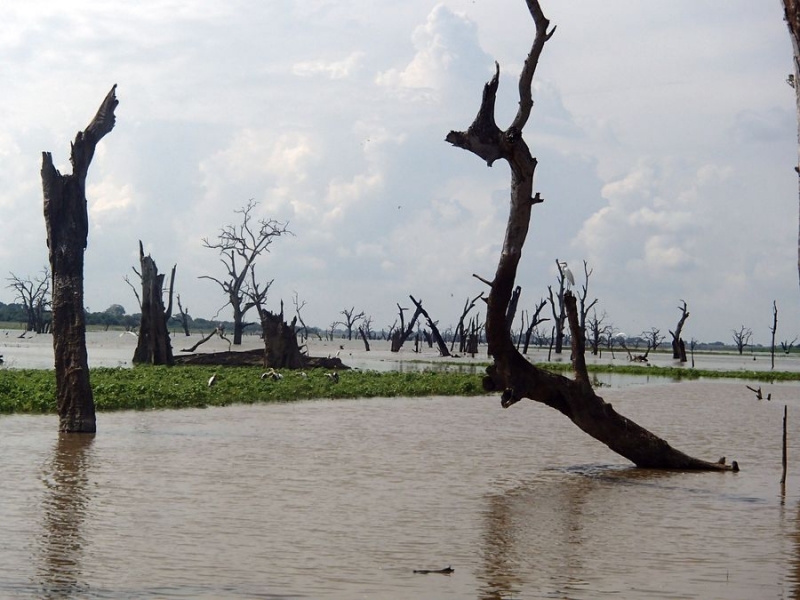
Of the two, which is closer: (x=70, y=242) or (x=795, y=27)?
(x=795, y=27)

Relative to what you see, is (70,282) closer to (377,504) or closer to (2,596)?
(377,504)

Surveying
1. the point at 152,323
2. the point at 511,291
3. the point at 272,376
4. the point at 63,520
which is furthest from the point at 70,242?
the point at 152,323

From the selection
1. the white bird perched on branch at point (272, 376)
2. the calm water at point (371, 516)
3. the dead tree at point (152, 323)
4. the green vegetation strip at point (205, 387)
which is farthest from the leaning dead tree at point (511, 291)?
the dead tree at point (152, 323)

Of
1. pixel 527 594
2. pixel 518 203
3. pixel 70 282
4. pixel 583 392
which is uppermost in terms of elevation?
pixel 518 203

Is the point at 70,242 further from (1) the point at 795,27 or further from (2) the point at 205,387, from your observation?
(1) the point at 795,27

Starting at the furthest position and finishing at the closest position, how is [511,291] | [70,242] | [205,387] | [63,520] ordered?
[205,387] → [70,242] → [511,291] → [63,520]

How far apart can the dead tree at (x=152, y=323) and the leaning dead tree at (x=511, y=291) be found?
25.4m

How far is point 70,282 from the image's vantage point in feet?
52.4

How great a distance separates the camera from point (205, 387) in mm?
25672

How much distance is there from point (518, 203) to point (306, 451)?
4.73 m

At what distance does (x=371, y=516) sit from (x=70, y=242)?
7.44m

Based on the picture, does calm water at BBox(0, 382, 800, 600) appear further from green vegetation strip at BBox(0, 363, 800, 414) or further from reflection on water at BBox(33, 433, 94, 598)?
green vegetation strip at BBox(0, 363, 800, 414)

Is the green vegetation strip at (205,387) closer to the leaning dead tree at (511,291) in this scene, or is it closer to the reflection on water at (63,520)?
the reflection on water at (63,520)

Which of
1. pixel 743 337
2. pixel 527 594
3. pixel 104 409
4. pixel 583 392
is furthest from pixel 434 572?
pixel 743 337
